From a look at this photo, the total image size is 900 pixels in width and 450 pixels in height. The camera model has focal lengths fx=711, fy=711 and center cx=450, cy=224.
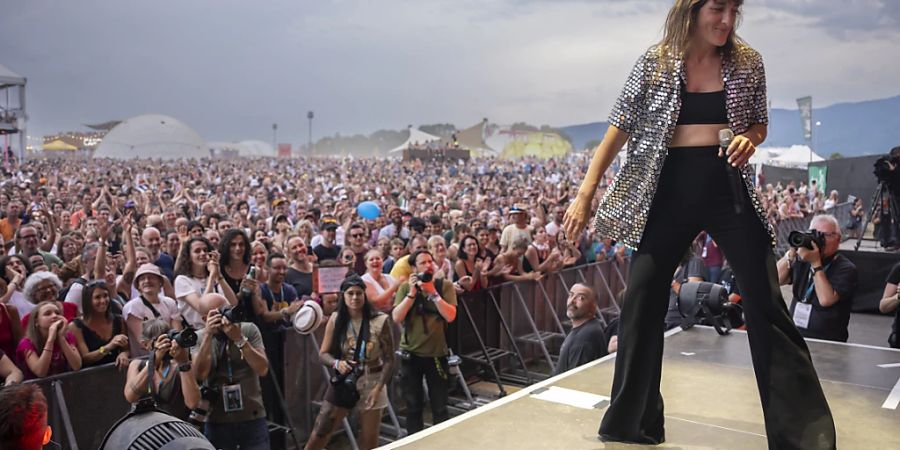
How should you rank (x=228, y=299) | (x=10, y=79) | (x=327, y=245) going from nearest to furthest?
(x=228, y=299) → (x=327, y=245) → (x=10, y=79)

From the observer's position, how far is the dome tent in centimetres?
6028

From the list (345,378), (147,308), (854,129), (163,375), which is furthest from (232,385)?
(854,129)

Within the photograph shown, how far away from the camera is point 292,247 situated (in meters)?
7.16

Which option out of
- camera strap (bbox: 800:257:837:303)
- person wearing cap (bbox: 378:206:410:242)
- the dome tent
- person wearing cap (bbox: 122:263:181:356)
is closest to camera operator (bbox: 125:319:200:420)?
person wearing cap (bbox: 122:263:181:356)

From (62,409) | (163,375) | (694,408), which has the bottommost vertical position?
(62,409)

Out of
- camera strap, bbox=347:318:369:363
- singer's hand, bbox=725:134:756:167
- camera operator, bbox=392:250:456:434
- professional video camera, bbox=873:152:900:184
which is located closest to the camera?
singer's hand, bbox=725:134:756:167

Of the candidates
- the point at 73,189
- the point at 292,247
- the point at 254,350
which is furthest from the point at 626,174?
the point at 73,189

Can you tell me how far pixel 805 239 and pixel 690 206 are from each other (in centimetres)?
204

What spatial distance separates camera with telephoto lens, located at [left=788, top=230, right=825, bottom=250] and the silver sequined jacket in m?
1.45

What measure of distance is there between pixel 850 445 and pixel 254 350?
3.41 metres

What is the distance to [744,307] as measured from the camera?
2500mm

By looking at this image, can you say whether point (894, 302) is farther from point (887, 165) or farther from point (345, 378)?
point (887, 165)

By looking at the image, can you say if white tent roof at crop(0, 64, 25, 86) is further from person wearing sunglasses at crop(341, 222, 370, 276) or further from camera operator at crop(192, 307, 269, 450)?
camera operator at crop(192, 307, 269, 450)

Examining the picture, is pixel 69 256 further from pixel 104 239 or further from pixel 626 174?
pixel 626 174
